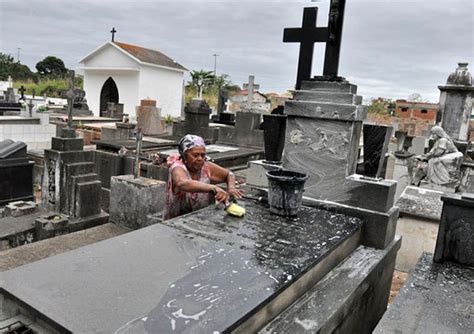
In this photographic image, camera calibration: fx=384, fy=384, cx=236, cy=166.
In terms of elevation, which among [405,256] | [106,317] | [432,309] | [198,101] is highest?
[198,101]

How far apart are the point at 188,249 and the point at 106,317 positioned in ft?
2.57

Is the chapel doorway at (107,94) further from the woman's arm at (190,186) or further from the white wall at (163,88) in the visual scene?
the woman's arm at (190,186)

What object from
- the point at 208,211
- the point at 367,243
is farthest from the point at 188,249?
the point at 367,243

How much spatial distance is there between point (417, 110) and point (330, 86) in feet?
71.2

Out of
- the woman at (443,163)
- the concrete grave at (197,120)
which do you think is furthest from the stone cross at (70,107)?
the woman at (443,163)

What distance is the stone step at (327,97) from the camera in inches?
131

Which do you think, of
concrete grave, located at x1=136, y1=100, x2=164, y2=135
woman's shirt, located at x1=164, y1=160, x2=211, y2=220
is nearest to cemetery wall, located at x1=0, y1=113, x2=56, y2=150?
concrete grave, located at x1=136, y1=100, x2=164, y2=135

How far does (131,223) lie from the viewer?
15.2 ft

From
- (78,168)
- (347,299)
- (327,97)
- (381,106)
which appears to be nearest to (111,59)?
(381,106)

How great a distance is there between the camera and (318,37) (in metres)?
3.81

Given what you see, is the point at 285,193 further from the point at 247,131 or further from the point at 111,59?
the point at 111,59

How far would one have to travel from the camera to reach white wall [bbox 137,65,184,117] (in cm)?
2427

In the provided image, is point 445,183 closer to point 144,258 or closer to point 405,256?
point 405,256

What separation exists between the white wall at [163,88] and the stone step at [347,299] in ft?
74.7
